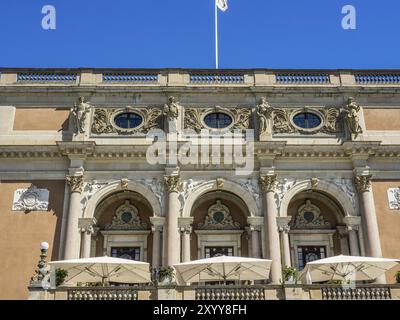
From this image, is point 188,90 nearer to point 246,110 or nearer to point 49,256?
point 246,110

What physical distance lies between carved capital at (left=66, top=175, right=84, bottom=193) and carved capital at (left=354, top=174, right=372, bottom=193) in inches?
603

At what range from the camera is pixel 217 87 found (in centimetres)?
3177

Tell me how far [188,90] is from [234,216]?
8043 mm

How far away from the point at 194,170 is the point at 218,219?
10.4ft

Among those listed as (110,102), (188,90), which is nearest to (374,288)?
(188,90)

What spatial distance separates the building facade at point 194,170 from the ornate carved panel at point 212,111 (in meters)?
0.07

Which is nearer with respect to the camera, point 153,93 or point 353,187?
point 353,187

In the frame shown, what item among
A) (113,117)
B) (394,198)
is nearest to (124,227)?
(113,117)

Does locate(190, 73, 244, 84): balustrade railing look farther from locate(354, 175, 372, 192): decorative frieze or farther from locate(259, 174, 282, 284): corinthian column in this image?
locate(354, 175, 372, 192): decorative frieze

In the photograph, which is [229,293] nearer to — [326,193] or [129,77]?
[326,193]

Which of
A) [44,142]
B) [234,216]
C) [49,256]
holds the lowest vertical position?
[49,256]

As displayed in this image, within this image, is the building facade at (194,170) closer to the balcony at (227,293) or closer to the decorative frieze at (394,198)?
the decorative frieze at (394,198)

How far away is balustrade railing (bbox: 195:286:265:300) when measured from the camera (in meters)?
21.5

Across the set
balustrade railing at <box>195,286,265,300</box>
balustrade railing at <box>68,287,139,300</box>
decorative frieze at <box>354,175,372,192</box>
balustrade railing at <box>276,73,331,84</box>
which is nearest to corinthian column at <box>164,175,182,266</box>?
balustrade railing at <box>68,287,139,300</box>
